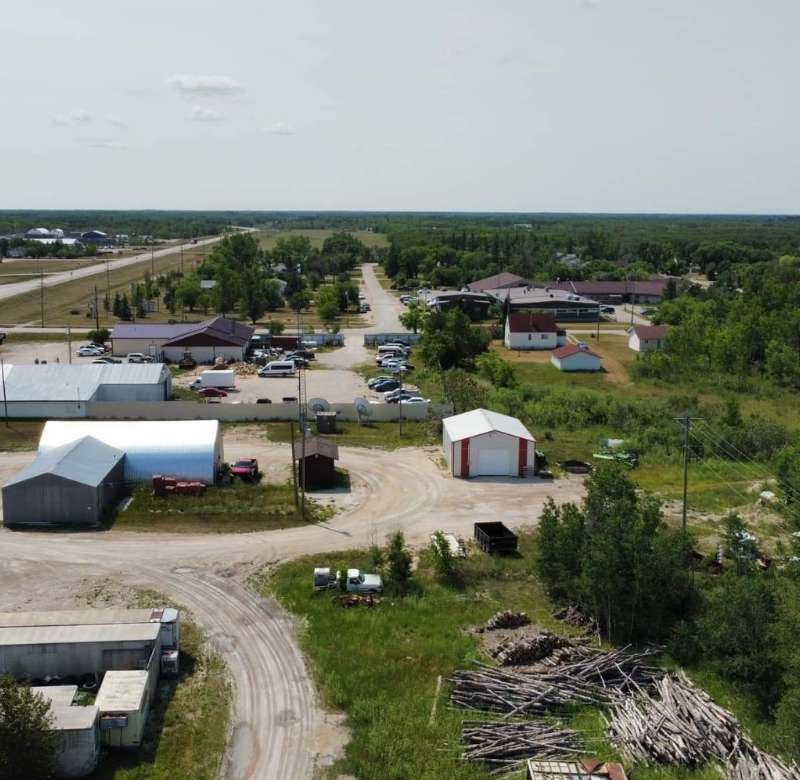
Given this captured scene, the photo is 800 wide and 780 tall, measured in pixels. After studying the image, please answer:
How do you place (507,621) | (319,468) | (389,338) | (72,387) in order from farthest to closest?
(389,338)
(72,387)
(319,468)
(507,621)

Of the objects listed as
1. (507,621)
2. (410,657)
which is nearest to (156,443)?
(410,657)

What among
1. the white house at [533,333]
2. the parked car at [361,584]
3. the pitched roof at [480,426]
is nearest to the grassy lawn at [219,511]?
the parked car at [361,584]

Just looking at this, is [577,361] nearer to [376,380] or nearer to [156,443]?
[376,380]

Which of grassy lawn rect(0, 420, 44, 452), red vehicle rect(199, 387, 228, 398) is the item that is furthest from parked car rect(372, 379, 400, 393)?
grassy lawn rect(0, 420, 44, 452)

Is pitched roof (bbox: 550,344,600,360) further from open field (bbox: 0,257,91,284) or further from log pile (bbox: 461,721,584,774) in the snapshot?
open field (bbox: 0,257,91,284)

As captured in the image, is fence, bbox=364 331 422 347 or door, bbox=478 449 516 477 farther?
fence, bbox=364 331 422 347

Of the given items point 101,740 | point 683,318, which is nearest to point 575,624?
point 101,740

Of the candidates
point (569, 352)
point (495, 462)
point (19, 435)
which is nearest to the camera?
point (495, 462)
